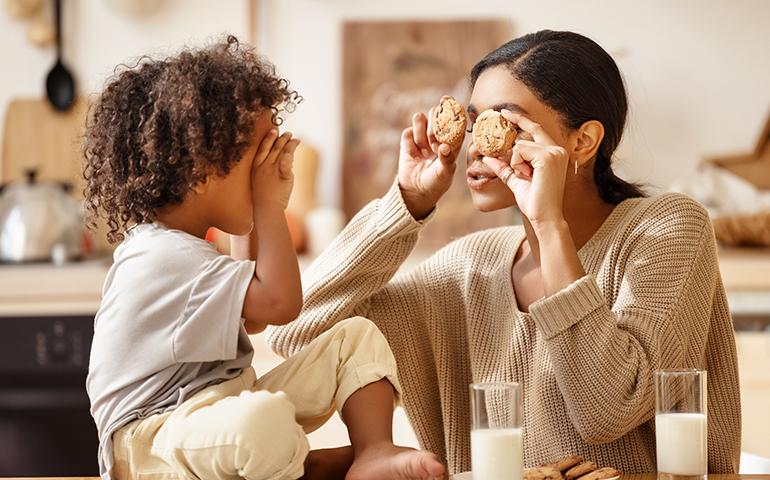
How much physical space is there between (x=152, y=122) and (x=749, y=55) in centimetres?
278

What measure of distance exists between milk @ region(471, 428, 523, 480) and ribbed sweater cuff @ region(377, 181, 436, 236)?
54 cm

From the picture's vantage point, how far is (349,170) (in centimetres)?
363

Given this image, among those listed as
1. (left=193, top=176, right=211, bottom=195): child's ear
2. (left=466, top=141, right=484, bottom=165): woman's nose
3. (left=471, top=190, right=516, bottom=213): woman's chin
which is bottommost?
(left=471, top=190, right=516, bottom=213): woman's chin

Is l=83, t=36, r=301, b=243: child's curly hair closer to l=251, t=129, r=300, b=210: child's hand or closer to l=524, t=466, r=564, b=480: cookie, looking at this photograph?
l=251, t=129, r=300, b=210: child's hand

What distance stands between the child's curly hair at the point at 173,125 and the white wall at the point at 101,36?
7.70ft

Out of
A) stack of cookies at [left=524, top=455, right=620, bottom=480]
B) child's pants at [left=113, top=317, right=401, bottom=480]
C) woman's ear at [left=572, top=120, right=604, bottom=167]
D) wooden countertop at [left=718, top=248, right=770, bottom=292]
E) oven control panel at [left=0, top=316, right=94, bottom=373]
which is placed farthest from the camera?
oven control panel at [left=0, top=316, right=94, bottom=373]

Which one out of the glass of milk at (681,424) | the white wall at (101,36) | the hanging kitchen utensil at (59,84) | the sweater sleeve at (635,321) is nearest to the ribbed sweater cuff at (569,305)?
the sweater sleeve at (635,321)

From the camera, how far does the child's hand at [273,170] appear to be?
1.29 m

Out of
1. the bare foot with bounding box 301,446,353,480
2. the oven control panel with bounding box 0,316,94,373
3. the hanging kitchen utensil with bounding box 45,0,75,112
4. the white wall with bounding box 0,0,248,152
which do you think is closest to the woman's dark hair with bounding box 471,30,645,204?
the bare foot with bounding box 301,446,353,480

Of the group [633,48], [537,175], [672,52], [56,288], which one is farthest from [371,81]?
[537,175]

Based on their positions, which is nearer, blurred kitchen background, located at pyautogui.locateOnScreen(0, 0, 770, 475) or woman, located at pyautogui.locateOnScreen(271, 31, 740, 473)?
woman, located at pyautogui.locateOnScreen(271, 31, 740, 473)

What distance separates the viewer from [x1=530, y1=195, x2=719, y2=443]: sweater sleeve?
4.26 feet

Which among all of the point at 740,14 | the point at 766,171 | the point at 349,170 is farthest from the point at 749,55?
the point at 349,170

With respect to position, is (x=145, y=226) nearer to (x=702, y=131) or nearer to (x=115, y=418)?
(x=115, y=418)
